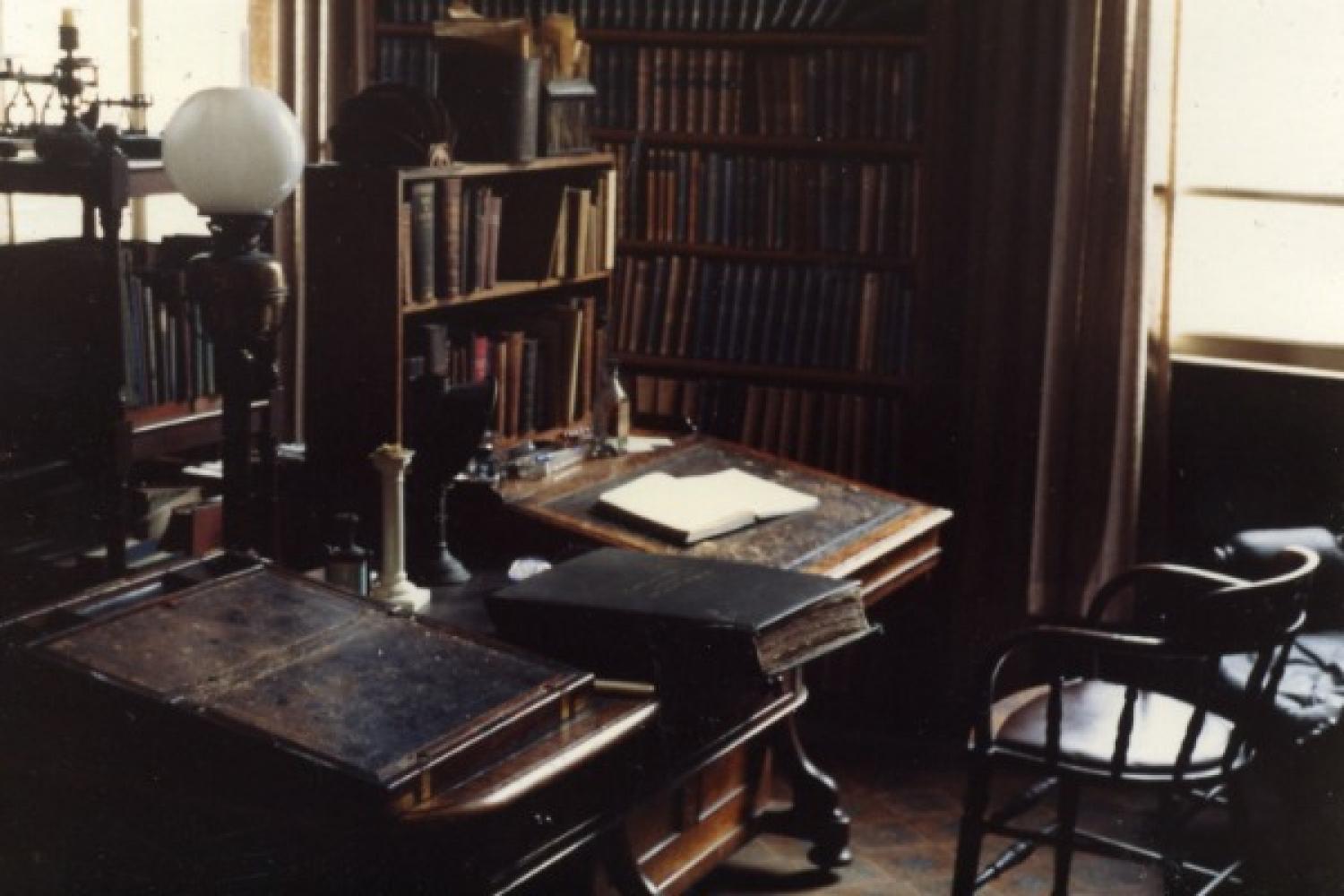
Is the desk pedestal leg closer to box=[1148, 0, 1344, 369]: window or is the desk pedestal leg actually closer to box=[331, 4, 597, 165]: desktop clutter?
box=[331, 4, 597, 165]: desktop clutter

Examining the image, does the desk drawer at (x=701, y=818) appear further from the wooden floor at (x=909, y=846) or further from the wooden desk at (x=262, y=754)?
the wooden desk at (x=262, y=754)

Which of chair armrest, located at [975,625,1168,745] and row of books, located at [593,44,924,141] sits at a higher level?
row of books, located at [593,44,924,141]

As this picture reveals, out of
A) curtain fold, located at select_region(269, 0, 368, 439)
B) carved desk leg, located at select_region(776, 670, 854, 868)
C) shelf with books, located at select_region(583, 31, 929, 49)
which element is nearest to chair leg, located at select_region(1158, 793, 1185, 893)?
carved desk leg, located at select_region(776, 670, 854, 868)

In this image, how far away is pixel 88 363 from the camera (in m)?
3.96

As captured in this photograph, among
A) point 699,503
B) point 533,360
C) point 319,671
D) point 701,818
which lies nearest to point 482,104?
point 533,360

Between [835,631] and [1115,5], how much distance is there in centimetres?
236

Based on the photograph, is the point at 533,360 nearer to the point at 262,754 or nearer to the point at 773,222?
the point at 773,222

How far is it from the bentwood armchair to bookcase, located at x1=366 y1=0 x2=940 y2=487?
5.12 feet

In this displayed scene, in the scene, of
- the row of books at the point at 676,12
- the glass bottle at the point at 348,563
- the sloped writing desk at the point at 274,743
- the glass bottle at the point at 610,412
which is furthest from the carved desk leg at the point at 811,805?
the row of books at the point at 676,12

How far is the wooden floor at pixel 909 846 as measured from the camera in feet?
12.7

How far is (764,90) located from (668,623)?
264 centimetres

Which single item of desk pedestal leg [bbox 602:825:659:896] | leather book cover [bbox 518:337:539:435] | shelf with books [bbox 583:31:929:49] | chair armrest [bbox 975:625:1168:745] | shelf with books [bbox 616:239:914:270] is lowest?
desk pedestal leg [bbox 602:825:659:896]

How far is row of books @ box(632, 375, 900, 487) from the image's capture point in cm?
488

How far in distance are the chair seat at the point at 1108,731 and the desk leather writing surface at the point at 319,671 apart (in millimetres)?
1137
